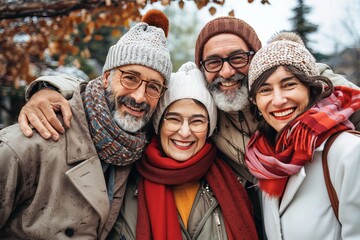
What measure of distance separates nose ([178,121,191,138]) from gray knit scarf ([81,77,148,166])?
0.40 meters

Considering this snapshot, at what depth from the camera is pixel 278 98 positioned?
250cm

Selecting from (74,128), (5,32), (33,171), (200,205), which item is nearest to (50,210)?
(33,171)

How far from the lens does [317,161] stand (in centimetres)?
227

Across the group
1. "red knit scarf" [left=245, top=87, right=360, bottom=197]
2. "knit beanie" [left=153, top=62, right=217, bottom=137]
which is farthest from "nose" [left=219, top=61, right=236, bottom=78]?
"red knit scarf" [left=245, top=87, right=360, bottom=197]

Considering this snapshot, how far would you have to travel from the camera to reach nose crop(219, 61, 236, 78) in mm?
3117

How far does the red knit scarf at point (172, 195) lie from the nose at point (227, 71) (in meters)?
0.67

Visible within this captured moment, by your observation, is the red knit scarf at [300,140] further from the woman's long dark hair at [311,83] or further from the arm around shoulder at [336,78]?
the arm around shoulder at [336,78]

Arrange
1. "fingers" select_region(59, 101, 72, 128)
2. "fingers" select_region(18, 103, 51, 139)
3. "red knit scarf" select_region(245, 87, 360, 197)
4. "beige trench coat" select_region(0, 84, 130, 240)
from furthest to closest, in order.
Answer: "fingers" select_region(59, 101, 72, 128) → "fingers" select_region(18, 103, 51, 139) → "beige trench coat" select_region(0, 84, 130, 240) → "red knit scarf" select_region(245, 87, 360, 197)

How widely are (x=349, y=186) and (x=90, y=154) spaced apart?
A: 1.77 metres

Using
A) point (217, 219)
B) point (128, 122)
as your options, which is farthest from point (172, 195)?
point (128, 122)

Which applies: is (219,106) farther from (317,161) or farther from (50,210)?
(50,210)

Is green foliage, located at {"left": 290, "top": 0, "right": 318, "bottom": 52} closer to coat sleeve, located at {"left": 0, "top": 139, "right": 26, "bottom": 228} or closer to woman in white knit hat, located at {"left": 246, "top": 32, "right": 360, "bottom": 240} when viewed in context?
woman in white knit hat, located at {"left": 246, "top": 32, "right": 360, "bottom": 240}

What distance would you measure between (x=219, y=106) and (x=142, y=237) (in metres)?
1.30

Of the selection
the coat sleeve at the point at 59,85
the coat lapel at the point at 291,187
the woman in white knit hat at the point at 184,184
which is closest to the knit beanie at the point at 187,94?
the woman in white knit hat at the point at 184,184
